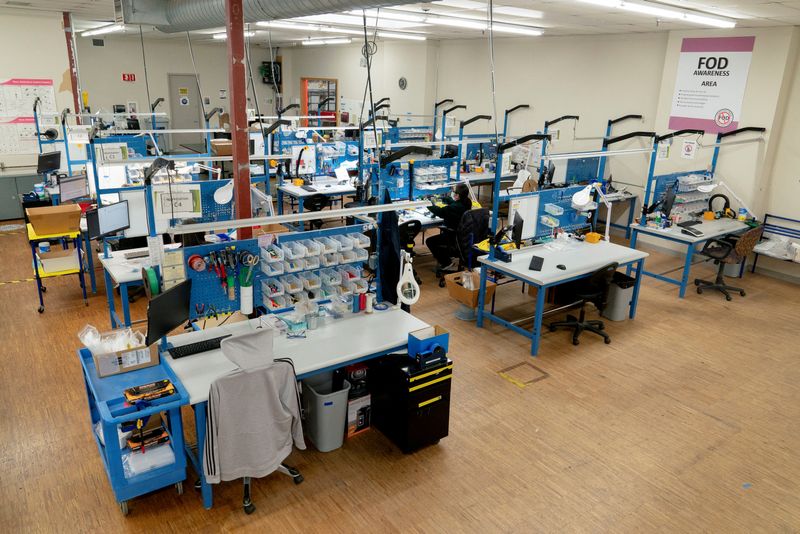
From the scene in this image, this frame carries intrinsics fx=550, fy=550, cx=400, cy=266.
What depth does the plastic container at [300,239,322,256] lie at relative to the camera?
3985 millimetres

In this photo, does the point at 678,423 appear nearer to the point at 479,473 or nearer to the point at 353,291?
the point at 479,473

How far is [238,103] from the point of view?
13.6 ft

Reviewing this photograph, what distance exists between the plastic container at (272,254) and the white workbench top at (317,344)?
1.77 feet

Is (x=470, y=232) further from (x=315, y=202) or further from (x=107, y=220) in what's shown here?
(x=107, y=220)

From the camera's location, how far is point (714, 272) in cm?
820

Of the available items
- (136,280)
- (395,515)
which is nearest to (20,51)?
(136,280)

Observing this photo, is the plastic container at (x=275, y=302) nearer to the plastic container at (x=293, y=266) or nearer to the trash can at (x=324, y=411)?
the plastic container at (x=293, y=266)

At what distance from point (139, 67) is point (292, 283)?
13.6m

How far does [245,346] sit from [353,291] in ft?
4.54

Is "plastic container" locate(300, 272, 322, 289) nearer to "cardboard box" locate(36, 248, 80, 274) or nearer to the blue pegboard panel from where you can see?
"cardboard box" locate(36, 248, 80, 274)

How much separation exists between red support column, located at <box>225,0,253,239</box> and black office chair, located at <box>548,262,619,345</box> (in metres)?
3.38

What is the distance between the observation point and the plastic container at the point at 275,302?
13.1 ft

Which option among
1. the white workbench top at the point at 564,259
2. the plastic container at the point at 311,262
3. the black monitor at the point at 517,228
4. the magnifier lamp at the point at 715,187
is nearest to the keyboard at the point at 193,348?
the plastic container at the point at 311,262

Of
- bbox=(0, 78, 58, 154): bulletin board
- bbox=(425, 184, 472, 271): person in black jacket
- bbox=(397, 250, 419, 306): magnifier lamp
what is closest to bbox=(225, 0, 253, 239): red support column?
bbox=(397, 250, 419, 306): magnifier lamp
